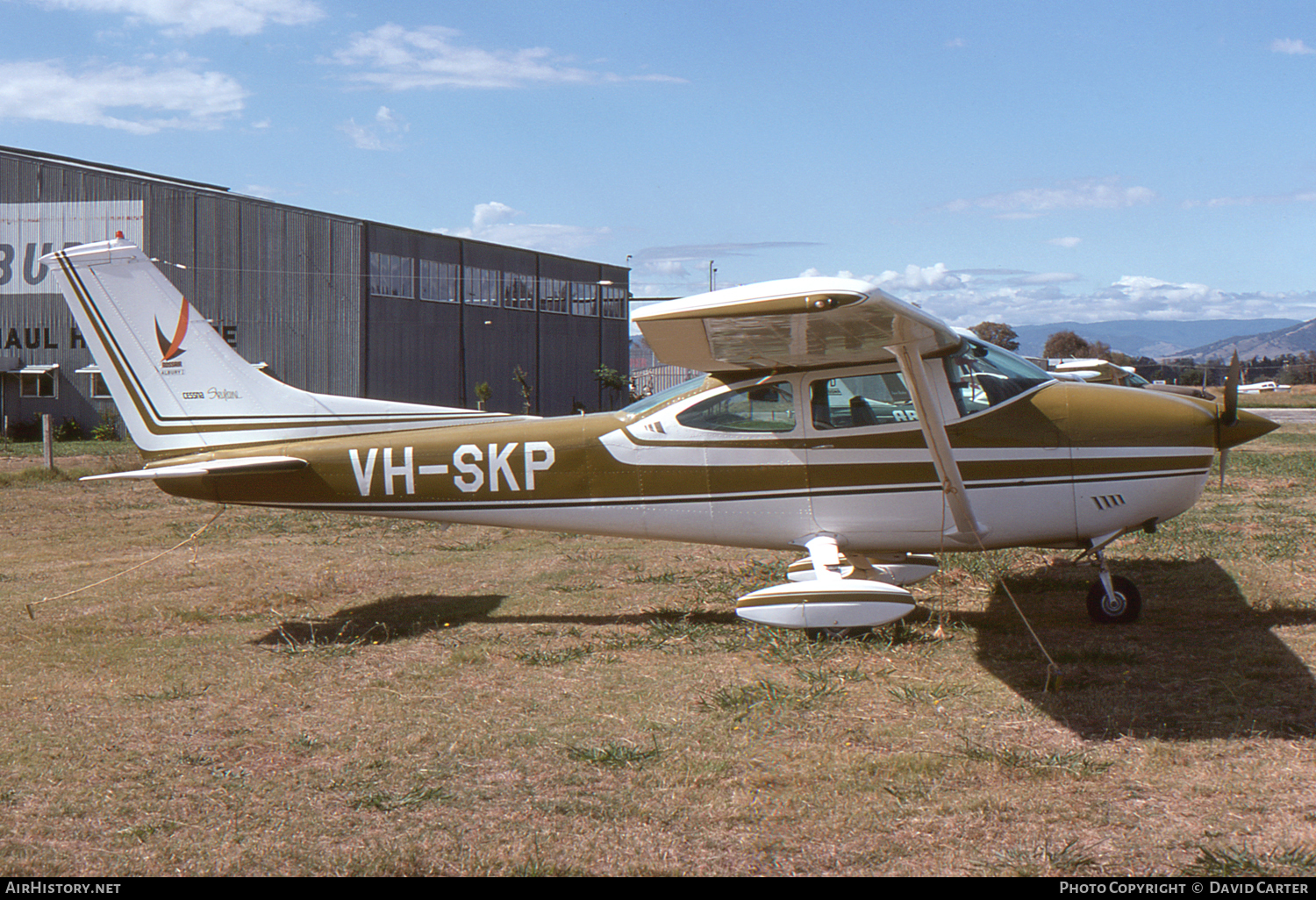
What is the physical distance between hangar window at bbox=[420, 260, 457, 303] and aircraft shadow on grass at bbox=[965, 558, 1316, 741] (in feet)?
102

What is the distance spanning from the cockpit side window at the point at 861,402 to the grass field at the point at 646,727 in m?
1.57

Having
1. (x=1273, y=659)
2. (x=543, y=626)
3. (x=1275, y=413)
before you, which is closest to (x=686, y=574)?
(x=543, y=626)

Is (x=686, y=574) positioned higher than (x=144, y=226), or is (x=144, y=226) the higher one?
(x=144, y=226)

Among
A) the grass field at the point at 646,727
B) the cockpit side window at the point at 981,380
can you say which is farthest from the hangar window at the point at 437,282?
the cockpit side window at the point at 981,380

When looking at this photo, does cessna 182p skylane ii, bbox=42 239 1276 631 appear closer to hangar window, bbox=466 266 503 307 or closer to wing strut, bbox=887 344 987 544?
wing strut, bbox=887 344 987 544

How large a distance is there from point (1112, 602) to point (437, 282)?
1306 inches

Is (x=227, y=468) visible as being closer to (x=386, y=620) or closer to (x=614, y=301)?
(x=386, y=620)

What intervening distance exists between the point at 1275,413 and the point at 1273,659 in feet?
153

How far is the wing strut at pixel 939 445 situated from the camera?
6.20 metres

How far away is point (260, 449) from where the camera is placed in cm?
782

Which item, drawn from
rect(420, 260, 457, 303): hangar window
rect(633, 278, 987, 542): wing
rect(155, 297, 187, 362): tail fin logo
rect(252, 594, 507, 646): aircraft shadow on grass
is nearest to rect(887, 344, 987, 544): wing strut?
rect(633, 278, 987, 542): wing

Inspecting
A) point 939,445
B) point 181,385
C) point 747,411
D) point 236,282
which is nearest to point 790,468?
point 747,411

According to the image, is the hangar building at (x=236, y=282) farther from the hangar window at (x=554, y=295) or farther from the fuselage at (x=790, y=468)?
the fuselage at (x=790, y=468)
